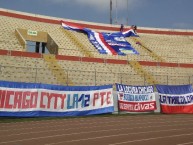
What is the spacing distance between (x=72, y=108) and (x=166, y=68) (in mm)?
18331

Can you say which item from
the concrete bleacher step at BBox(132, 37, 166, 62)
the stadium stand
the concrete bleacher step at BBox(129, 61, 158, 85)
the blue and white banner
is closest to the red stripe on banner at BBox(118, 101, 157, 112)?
the stadium stand

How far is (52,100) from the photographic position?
18125 mm

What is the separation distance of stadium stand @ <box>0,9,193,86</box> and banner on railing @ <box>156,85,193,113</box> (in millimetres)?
2322

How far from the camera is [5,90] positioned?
1652 centimetres

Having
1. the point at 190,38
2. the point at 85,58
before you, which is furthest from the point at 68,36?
the point at 190,38

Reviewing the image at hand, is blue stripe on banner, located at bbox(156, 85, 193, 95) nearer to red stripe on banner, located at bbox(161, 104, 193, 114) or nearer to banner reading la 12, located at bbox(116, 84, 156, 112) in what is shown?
banner reading la 12, located at bbox(116, 84, 156, 112)

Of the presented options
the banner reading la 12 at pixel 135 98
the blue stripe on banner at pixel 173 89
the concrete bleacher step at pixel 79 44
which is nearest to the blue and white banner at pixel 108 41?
the concrete bleacher step at pixel 79 44

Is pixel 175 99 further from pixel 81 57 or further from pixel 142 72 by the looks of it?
pixel 81 57

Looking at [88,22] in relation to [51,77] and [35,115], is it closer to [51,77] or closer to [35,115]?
[51,77]

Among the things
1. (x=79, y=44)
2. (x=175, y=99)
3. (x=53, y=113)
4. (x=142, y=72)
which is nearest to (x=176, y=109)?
(x=175, y=99)

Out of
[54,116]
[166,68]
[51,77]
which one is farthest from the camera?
[166,68]

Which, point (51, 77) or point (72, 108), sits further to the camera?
point (51, 77)

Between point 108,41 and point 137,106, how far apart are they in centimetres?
1929

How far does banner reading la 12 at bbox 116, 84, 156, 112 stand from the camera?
69.9 ft
